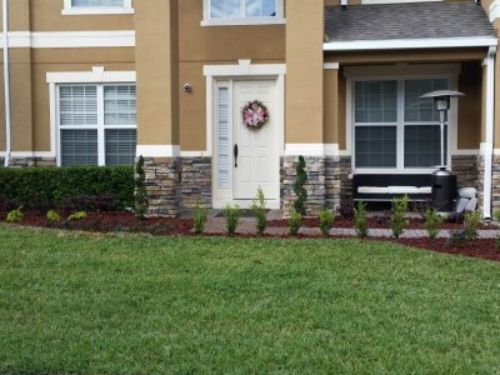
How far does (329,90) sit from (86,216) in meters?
4.90

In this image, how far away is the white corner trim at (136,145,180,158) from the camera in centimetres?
1210

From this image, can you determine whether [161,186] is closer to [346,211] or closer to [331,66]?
[346,211]

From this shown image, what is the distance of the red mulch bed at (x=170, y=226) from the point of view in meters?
8.85

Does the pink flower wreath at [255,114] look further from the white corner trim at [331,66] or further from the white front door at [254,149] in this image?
the white corner trim at [331,66]

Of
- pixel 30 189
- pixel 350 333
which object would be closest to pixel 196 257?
pixel 350 333

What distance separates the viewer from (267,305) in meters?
6.15

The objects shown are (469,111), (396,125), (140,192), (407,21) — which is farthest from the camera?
(396,125)

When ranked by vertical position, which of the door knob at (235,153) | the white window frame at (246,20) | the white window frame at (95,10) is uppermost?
the white window frame at (95,10)

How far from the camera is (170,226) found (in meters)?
10.8

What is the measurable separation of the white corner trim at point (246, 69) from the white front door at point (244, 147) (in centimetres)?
22

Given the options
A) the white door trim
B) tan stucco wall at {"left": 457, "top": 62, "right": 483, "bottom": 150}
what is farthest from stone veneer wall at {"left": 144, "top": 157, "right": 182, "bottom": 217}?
tan stucco wall at {"left": 457, "top": 62, "right": 483, "bottom": 150}

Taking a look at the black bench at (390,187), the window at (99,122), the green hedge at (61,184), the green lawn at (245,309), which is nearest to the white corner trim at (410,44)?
the black bench at (390,187)

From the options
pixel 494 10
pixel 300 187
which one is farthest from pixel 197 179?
pixel 494 10

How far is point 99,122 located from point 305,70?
5.03m
